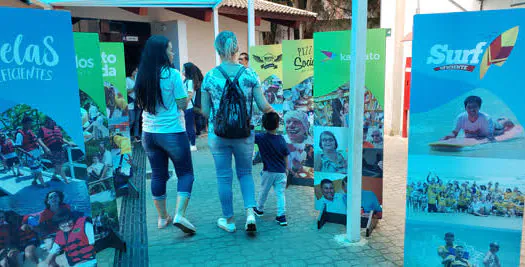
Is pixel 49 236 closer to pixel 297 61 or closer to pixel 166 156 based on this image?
pixel 166 156

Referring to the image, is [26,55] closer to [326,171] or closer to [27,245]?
[27,245]

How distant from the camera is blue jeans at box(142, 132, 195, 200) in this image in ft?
11.7

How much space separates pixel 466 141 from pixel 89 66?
2870 millimetres

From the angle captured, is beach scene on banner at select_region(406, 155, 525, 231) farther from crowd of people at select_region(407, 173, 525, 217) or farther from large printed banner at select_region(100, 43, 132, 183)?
large printed banner at select_region(100, 43, 132, 183)

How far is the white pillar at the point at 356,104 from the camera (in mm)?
3076

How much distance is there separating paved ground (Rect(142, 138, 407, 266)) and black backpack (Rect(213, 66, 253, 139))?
3.20 ft

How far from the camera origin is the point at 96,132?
3631mm

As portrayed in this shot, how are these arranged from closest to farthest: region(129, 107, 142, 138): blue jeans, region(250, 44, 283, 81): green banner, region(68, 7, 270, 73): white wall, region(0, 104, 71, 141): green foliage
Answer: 1. region(0, 104, 71, 141): green foliage
2. region(250, 44, 283, 81): green banner
3. region(129, 107, 142, 138): blue jeans
4. region(68, 7, 270, 73): white wall

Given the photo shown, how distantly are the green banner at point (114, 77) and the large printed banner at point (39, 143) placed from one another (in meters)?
2.36

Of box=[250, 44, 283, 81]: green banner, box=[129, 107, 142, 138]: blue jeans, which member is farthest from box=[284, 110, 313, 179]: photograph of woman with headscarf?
box=[129, 107, 142, 138]: blue jeans

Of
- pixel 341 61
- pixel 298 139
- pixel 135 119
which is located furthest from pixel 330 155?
pixel 135 119

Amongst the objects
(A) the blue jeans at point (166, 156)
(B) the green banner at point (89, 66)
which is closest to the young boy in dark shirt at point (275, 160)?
(A) the blue jeans at point (166, 156)

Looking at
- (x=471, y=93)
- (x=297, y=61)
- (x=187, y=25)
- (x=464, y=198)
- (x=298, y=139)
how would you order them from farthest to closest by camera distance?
(x=187, y=25), (x=298, y=139), (x=297, y=61), (x=464, y=198), (x=471, y=93)

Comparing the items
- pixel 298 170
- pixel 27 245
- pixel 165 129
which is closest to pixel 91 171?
pixel 165 129
